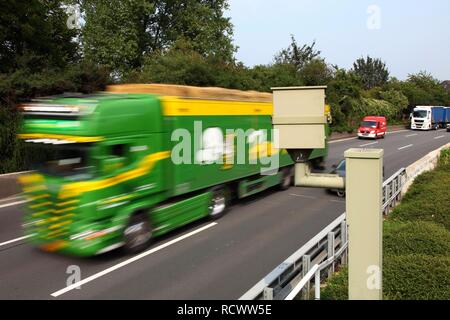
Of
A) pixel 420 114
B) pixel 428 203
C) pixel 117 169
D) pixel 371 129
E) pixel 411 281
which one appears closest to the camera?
pixel 411 281

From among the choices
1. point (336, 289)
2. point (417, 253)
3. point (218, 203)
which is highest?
point (218, 203)

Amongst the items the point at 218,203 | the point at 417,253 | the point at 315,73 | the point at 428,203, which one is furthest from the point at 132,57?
the point at 417,253

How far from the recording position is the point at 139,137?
948 cm

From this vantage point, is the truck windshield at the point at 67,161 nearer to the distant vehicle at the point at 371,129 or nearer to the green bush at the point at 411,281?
the green bush at the point at 411,281

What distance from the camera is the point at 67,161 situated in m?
8.61

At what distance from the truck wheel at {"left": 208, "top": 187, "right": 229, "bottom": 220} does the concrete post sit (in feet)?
27.8

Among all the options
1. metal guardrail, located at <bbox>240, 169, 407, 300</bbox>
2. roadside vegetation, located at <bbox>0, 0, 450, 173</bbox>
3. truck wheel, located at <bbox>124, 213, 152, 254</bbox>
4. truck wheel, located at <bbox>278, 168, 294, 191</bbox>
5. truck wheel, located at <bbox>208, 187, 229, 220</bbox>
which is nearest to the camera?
metal guardrail, located at <bbox>240, 169, 407, 300</bbox>

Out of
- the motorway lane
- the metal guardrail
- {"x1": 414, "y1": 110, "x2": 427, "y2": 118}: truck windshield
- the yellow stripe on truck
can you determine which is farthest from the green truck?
{"x1": 414, "y1": 110, "x2": 427, "y2": 118}: truck windshield

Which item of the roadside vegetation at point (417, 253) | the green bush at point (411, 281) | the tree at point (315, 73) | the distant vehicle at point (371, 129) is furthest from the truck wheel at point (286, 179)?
the tree at point (315, 73)

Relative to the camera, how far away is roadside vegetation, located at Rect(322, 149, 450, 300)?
6457 mm

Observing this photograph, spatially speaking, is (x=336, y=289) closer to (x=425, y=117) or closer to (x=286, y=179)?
(x=286, y=179)

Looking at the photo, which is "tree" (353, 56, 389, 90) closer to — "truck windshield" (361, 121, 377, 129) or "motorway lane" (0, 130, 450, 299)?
"truck windshield" (361, 121, 377, 129)

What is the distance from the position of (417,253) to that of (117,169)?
5.69 m

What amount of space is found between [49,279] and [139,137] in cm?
320
